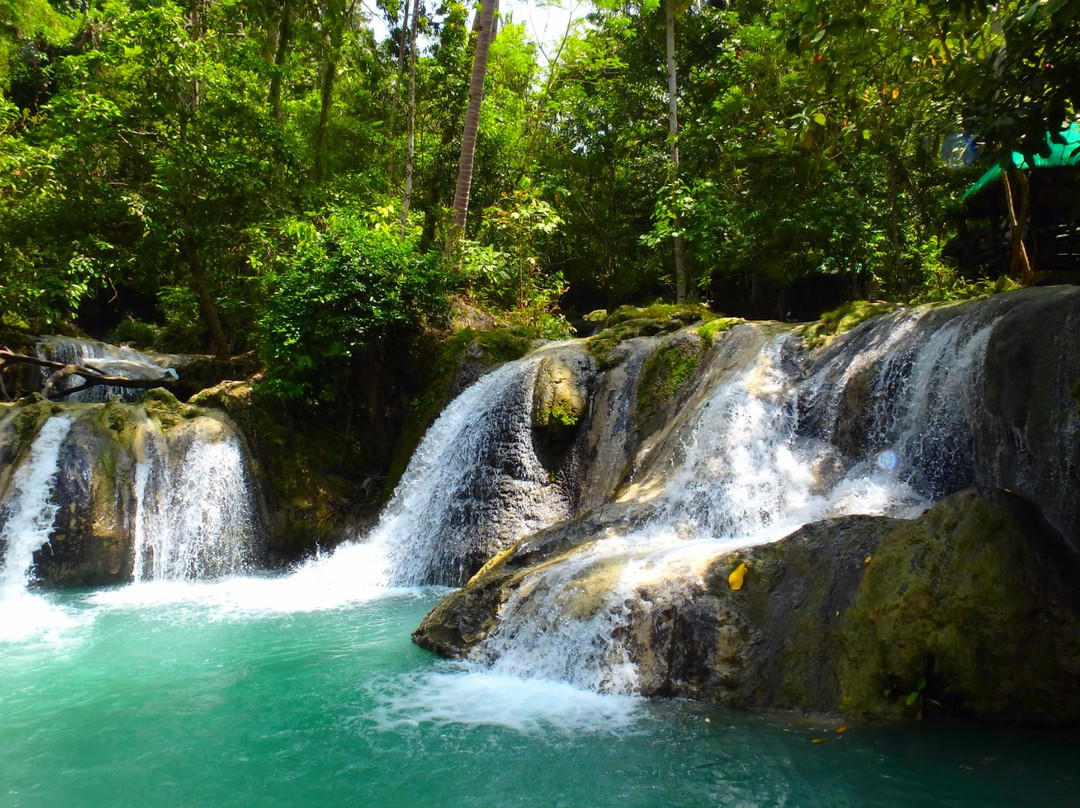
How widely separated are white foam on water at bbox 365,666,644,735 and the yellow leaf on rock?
1.02 metres

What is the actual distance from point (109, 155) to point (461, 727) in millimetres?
13981

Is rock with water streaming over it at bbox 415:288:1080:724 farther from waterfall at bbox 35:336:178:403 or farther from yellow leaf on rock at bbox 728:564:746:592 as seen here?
waterfall at bbox 35:336:178:403

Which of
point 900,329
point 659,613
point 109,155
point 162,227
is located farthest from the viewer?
point 109,155

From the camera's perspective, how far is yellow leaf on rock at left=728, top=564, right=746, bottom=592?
518 cm

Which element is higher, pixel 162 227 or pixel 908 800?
pixel 162 227

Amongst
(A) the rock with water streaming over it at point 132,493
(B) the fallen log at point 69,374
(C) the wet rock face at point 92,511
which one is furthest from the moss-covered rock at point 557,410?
(B) the fallen log at point 69,374

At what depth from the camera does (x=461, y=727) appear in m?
4.67

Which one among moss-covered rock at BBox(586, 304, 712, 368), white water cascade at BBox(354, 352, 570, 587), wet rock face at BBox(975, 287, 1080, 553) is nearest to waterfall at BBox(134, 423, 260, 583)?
white water cascade at BBox(354, 352, 570, 587)

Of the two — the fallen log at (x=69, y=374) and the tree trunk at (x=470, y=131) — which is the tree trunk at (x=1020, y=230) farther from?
the fallen log at (x=69, y=374)

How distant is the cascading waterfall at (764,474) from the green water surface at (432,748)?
440 mm

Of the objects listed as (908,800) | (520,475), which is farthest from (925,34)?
(520,475)

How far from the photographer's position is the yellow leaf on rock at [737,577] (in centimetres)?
518

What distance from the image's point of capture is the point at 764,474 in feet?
23.4

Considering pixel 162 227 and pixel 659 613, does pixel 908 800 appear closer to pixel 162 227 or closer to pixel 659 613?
pixel 659 613
